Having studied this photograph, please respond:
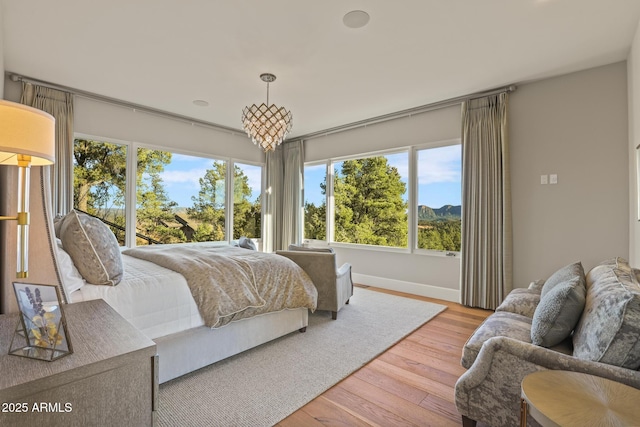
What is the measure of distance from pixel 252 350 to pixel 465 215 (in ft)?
10.1

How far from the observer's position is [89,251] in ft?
6.12

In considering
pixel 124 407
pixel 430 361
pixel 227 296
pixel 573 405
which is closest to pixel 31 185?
pixel 124 407

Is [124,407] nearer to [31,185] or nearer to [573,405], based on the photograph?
[31,185]

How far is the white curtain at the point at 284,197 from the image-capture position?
19.9 ft

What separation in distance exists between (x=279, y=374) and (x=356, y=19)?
2.77m

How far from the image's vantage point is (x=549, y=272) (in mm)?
3428

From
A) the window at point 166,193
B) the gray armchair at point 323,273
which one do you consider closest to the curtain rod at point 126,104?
the window at point 166,193

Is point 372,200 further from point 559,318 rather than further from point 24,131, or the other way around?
point 24,131

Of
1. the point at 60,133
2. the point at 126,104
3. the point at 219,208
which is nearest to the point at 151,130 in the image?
the point at 126,104

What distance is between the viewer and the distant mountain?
13.9ft

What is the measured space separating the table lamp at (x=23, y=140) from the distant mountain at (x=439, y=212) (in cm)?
424

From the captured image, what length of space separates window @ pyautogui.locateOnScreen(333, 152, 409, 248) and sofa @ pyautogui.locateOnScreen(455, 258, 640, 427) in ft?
10.0

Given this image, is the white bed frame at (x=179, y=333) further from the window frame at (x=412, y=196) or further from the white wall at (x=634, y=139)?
the white wall at (x=634, y=139)

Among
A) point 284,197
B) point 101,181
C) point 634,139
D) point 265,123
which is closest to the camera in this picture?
point 634,139
